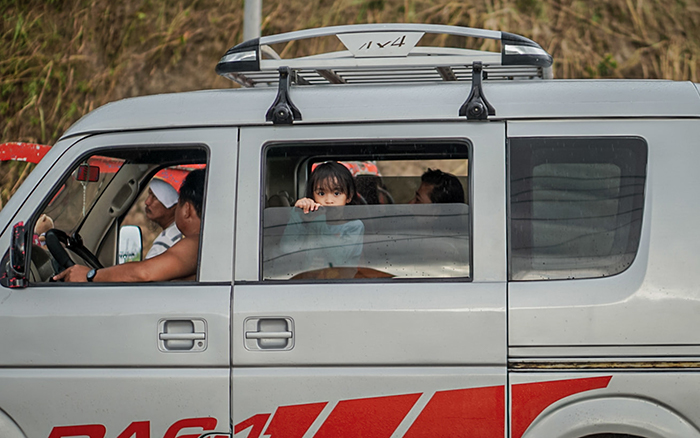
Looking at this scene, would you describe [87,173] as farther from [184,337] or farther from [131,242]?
[184,337]

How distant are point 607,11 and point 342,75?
8.16m

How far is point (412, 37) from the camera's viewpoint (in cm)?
311

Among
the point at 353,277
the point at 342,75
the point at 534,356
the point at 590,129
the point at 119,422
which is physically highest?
the point at 342,75

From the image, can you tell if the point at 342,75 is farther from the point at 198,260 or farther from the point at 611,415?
the point at 611,415

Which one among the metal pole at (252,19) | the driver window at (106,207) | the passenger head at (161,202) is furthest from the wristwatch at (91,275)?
the metal pole at (252,19)

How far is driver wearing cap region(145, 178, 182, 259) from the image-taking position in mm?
3906

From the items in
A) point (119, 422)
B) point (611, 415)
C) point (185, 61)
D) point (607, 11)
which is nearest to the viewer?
point (611, 415)

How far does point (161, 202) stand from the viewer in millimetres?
3947

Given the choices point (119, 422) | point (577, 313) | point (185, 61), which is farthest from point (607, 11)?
point (119, 422)

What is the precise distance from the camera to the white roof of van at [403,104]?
2953mm

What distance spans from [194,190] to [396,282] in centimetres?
100

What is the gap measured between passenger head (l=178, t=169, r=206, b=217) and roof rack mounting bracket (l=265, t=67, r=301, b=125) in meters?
0.40

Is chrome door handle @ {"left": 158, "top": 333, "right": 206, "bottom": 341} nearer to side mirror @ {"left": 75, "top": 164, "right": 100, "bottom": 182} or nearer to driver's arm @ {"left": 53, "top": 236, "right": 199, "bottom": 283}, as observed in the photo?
driver's arm @ {"left": 53, "top": 236, "right": 199, "bottom": 283}

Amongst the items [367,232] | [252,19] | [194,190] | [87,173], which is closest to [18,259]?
[87,173]
